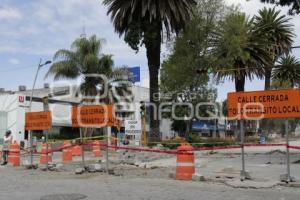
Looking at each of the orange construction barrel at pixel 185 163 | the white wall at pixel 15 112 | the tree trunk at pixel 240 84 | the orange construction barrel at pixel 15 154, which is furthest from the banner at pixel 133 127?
the white wall at pixel 15 112

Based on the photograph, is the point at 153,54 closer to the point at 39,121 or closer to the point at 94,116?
the point at 39,121

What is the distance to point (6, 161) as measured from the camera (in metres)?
24.6

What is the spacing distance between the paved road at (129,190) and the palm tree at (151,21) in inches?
737

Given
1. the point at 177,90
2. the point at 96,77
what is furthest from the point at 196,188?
the point at 96,77

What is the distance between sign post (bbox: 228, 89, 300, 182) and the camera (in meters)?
14.6

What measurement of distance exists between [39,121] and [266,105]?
417 inches

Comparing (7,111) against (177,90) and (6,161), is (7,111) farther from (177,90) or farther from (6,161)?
(6,161)

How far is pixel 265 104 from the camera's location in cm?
1505

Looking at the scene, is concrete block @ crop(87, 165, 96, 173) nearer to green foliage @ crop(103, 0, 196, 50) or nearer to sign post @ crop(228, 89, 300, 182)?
sign post @ crop(228, 89, 300, 182)

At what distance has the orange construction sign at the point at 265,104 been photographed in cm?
1461

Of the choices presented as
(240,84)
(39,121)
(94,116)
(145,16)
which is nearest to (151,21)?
(145,16)

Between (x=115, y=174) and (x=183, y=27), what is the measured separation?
2036 cm

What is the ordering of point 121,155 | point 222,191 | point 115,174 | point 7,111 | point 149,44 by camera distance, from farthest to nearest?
point 7,111
point 149,44
point 121,155
point 115,174
point 222,191

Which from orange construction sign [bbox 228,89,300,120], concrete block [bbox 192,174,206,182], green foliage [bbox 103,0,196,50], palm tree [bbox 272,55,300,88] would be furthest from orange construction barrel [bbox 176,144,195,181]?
palm tree [bbox 272,55,300,88]
